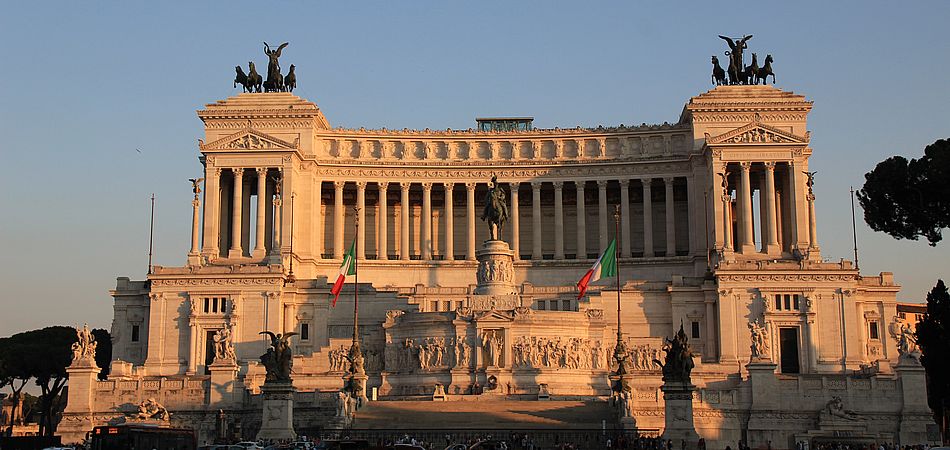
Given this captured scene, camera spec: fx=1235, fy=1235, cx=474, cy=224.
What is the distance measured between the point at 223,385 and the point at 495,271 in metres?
21.3

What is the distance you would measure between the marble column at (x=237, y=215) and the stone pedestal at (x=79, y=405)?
27.3 metres

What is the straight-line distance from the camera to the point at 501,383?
77188 millimetres

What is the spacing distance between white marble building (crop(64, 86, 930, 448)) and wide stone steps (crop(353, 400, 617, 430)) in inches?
102

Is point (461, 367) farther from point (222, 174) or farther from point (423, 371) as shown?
point (222, 174)

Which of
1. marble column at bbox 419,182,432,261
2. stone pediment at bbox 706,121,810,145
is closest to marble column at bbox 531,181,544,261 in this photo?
marble column at bbox 419,182,432,261

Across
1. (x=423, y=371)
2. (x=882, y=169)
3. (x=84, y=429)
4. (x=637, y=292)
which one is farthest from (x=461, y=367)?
(x=882, y=169)

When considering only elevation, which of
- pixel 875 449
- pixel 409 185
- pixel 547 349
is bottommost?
pixel 875 449

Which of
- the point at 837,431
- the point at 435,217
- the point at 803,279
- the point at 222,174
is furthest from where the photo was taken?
the point at 435,217

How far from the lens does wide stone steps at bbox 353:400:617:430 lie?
62062 mm

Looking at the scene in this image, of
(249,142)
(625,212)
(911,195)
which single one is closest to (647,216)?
(625,212)

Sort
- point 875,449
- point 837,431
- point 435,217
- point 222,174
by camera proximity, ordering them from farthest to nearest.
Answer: point 435,217 → point 222,174 → point 837,431 → point 875,449

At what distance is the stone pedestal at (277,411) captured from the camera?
60375 millimetres

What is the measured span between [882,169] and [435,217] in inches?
2226

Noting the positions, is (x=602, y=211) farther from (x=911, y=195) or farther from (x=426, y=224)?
(x=911, y=195)
